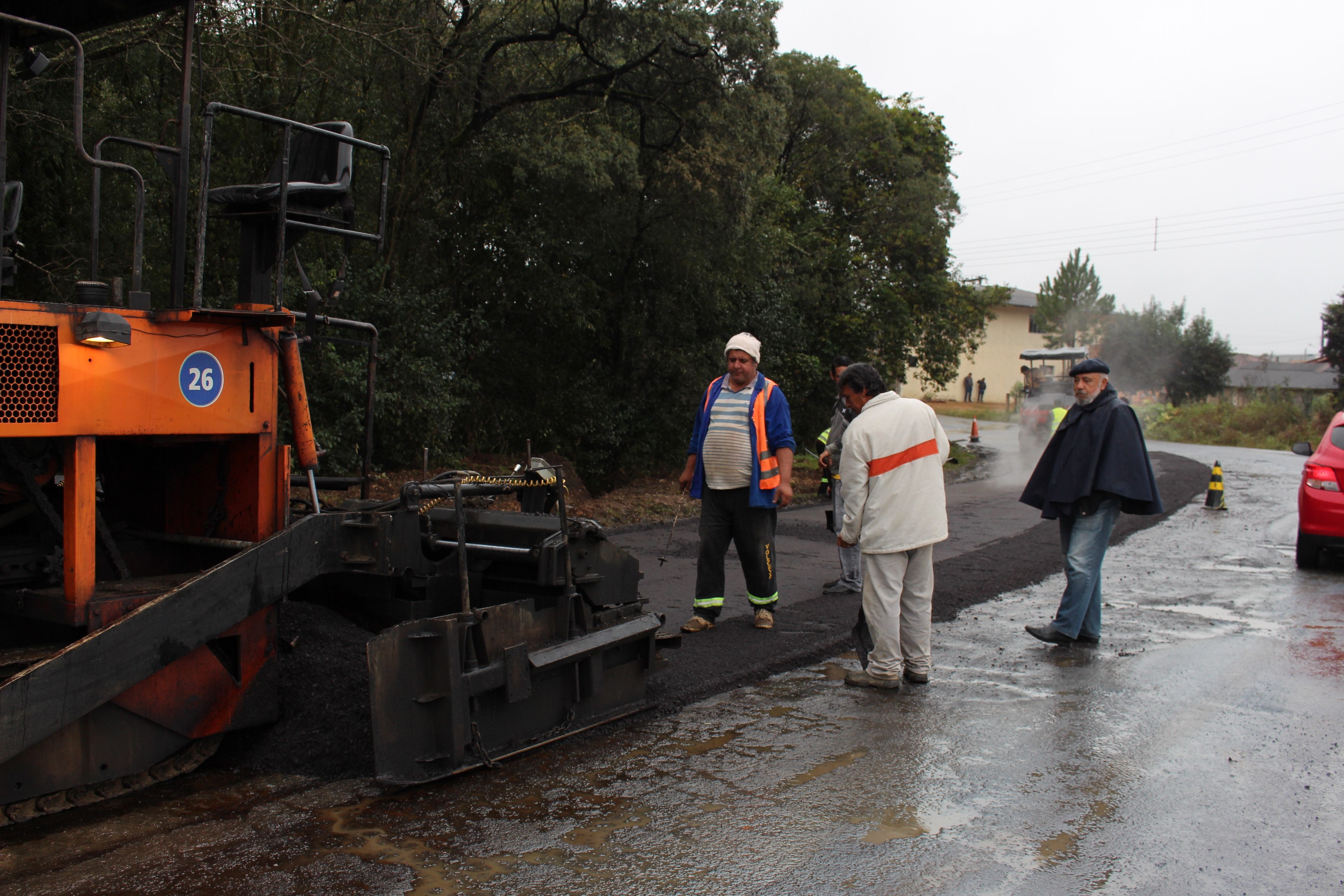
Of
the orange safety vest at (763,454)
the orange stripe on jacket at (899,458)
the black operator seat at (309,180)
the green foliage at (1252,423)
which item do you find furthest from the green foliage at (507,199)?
the green foliage at (1252,423)

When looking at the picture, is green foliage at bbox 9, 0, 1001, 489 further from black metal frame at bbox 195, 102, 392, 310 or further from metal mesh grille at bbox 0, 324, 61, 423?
metal mesh grille at bbox 0, 324, 61, 423

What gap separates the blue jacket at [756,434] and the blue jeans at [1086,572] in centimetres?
191

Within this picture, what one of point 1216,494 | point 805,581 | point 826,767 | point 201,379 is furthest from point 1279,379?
point 201,379

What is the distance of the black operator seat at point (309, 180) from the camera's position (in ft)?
13.8

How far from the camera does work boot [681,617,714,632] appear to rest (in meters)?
6.46

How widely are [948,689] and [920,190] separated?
56.6 feet

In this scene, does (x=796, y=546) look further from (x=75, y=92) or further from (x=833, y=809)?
(x=75, y=92)

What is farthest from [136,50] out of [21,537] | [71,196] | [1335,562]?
[1335,562]

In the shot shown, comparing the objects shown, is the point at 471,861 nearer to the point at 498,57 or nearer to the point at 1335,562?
the point at 1335,562

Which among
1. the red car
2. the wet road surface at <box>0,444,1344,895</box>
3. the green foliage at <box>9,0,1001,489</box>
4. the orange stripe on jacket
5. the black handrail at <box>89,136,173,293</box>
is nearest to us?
the wet road surface at <box>0,444,1344,895</box>

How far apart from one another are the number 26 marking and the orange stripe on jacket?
3389 millimetres

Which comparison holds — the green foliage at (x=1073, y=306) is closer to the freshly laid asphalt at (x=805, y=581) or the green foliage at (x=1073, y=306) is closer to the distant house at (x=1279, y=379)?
the distant house at (x=1279, y=379)

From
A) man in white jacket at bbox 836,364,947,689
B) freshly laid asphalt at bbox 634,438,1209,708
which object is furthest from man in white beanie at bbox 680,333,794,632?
man in white jacket at bbox 836,364,947,689

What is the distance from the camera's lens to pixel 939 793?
13.3ft
